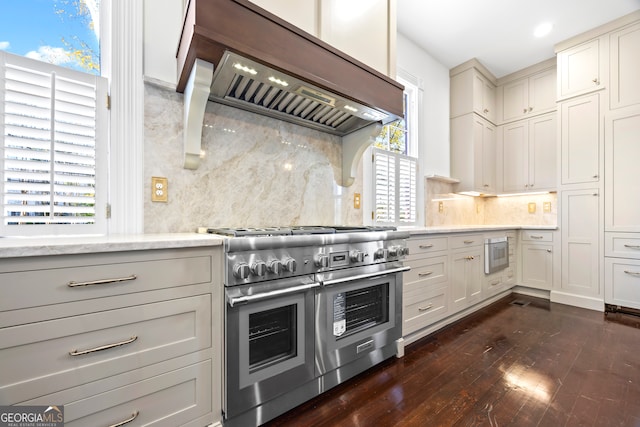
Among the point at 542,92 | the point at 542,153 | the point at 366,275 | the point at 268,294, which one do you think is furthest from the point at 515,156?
the point at 268,294

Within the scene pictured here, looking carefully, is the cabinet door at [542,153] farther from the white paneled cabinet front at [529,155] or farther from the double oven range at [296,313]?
the double oven range at [296,313]

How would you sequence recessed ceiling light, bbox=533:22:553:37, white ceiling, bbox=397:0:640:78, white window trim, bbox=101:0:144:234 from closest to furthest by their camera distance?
white window trim, bbox=101:0:144:234 < white ceiling, bbox=397:0:640:78 < recessed ceiling light, bbox=533:22:553:37

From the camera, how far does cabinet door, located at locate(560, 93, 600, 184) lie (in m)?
3.17

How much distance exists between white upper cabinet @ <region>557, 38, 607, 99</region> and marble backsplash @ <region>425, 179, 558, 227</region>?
133 centimetres

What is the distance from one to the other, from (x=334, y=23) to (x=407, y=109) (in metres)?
1.82

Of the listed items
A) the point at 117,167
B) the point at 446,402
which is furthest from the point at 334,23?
the point at 446,402

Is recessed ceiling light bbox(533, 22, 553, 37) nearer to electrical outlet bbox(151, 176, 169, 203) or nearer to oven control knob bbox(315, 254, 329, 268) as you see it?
oven control knob bbox(315, 254, 329, 268)

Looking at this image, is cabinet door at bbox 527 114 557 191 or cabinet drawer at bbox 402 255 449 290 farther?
cabinet door at bbox 527 114 557 191

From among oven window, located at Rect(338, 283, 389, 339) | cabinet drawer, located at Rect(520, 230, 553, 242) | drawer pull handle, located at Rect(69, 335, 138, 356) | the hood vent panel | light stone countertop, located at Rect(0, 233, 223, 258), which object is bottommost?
oven window, located at Rect(338, 283, 389, 339)

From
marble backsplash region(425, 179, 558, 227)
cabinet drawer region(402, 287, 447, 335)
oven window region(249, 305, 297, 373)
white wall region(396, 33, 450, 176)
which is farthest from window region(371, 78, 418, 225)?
oven window region(249, 305, 297, 373)

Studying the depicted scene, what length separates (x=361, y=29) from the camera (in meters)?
1.93

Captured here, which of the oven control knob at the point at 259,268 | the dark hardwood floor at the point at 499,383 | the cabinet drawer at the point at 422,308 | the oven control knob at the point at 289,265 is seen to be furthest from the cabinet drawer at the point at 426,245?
the oven control knob at the point at 259,268

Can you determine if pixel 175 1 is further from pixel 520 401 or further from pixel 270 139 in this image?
pixel 520 401

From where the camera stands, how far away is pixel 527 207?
4.09m
